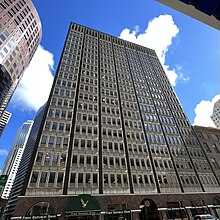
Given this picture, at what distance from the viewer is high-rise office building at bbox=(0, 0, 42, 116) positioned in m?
56.4

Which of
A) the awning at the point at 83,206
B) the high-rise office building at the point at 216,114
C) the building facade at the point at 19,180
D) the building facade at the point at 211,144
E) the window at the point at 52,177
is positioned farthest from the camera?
the high-rise office building at the point at 216,114

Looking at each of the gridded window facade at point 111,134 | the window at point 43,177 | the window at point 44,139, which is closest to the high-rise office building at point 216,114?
the gridded window facade at point 111,134

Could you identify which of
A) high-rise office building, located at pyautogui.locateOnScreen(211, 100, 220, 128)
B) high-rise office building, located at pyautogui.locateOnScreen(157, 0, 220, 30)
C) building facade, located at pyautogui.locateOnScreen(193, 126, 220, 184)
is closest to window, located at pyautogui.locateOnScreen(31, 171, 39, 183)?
high-rise office building, located at pyautogui.locateOnScreen(157, 0, 220, 30)

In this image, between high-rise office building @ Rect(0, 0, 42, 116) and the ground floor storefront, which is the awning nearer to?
the ground floor storefront

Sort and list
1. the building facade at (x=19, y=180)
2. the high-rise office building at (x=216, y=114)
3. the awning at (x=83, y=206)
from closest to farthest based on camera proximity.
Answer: the awning at (x=83, y=206), the building facade at (x=19, y=180), the high-rise office building at (x=216, y=114)

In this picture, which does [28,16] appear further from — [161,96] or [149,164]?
[149,164]

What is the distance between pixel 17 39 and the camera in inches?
2504

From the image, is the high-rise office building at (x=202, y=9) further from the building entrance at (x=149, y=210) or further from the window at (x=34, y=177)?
the building entrance at (x=149, y=210)

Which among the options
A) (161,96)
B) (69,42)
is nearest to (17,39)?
(69,42)

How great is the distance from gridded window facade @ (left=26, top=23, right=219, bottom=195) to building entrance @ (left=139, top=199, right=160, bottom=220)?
2.17 meters

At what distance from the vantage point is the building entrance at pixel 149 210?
30050 mm

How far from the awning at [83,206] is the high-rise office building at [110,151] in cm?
14

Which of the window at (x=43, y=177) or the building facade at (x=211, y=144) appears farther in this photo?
the building facade at (x=211, y=144)

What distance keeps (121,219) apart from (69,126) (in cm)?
2169
